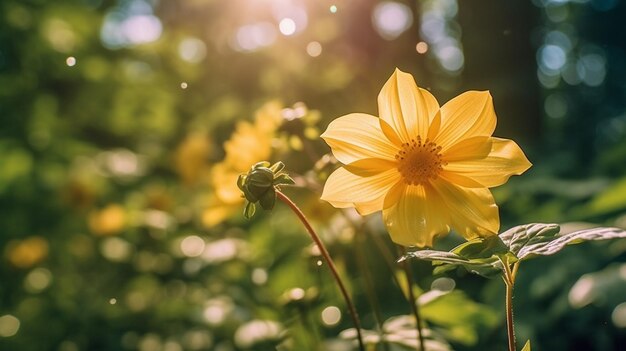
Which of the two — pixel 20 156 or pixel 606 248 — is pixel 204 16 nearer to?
pixel 20 156

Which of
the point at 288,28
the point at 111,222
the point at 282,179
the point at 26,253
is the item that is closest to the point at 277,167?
the point at 282,179

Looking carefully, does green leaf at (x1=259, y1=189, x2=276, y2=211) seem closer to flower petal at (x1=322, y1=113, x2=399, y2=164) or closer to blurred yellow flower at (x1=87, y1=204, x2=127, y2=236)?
flower petal at (x1=322, y1=113, x2=399, y2=164)

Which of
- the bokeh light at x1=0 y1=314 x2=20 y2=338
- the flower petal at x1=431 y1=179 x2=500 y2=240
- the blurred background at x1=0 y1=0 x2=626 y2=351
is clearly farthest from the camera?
the bokeh light at x1=0 y1=314 x2=20 y2=338

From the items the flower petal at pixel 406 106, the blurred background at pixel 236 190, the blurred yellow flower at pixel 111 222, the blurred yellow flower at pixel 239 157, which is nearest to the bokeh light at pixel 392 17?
the blurred background at pixel 236 190

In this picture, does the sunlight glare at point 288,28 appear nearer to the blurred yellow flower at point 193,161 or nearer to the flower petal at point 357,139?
the flower petal at point 357,139

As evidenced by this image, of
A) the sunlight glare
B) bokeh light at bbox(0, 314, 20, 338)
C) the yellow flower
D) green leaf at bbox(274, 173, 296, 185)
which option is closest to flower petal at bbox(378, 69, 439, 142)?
the yellow flower
